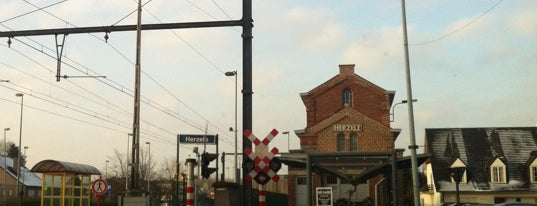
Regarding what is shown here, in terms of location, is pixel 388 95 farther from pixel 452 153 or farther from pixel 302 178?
pixel 302 178

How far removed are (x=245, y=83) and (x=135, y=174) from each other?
7.37 m

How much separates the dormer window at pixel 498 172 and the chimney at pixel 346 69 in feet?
47.0

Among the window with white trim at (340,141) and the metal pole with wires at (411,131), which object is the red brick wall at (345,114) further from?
the metal pole with wires at (411,131)

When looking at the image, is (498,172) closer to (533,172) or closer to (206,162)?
(533,172)

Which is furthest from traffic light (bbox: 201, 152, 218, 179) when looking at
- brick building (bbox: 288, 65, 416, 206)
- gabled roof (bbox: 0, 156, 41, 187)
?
gabled roof (bbox: 0, 156, 41, 187)

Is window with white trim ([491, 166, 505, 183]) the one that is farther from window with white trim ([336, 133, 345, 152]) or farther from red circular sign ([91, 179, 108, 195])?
red circular sign ([91, 179, 108, 195])

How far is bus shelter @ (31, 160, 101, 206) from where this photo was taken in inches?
1021

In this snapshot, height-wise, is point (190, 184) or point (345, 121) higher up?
point (345, 121)

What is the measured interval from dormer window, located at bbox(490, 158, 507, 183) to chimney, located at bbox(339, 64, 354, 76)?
14.3 meters

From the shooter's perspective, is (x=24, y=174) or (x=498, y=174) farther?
(x=24, y=174)

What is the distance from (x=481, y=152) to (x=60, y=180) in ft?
131

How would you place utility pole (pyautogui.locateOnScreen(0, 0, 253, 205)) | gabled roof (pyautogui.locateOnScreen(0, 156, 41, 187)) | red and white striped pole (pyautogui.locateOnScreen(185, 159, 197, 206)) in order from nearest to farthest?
red and white striped pole (pyautogui.locateOnScreen(185, 159, 197, 206))
utility pole (pyautogui.locateOnScreen(0, 0, 253, 205))
gabled roof (pyautogui.locateOnScreen(0, 156, 41, 187))

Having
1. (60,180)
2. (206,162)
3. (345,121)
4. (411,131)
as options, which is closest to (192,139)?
(60,180)

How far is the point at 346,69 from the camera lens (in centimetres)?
5756
